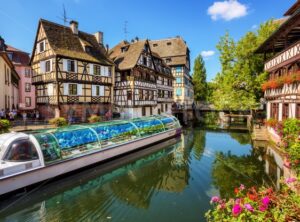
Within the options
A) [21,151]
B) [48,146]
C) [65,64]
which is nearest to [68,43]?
[65,64]

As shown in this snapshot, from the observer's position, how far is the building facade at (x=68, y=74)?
22422mm

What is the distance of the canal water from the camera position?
313 inches

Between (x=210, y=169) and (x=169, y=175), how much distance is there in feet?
9.27

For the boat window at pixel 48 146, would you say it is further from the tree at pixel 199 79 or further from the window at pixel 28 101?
the tree at pixel 199 79

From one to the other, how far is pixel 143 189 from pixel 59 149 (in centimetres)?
520

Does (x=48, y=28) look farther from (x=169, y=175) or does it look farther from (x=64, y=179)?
(x=169, y=175)

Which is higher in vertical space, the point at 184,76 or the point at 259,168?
the point at 184,76

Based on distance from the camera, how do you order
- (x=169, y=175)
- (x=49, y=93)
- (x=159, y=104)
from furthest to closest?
(x=159, y=104) → (x=49, y=93) → (x=169, y=175)

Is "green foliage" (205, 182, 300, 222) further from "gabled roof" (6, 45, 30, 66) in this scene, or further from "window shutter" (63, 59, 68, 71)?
"gabled roof" (6, 45, 30, 66)

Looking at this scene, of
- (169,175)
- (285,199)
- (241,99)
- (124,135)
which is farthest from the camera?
(241,99)

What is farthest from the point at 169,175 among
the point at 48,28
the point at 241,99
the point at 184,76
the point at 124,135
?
the point at 184,76

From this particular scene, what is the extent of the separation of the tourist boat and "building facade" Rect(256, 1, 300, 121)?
1172cm

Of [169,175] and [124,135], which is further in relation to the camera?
[124,135]

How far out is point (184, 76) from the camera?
43812 mm
